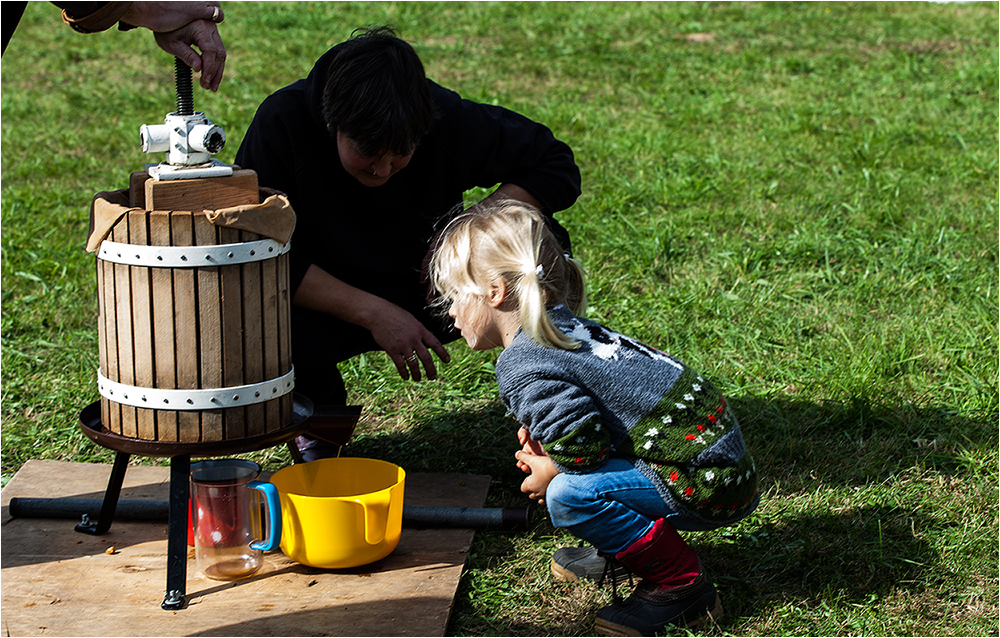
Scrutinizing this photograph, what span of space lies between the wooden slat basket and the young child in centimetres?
47

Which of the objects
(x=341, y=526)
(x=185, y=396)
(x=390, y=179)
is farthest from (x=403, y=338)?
(x=185, y=396)

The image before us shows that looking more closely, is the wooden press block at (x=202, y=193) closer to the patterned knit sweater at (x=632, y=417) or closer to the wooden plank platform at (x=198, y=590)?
the patterned knit sweater at (x=632, y=417)

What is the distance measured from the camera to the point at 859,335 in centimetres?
398

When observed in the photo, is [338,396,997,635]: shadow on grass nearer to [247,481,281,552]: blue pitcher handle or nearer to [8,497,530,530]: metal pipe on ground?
[8,497,530,530]: metal pipe on ground

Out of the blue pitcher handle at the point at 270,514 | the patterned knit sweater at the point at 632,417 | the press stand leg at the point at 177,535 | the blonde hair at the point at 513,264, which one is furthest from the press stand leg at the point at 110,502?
the patterned knit sweater at the point at 632,417

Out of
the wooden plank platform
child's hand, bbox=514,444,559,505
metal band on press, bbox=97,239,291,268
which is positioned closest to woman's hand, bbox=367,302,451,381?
the wooden plank platform

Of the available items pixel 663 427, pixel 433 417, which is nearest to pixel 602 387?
pixel 663 427

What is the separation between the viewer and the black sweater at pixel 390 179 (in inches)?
117

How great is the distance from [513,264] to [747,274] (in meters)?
2.56

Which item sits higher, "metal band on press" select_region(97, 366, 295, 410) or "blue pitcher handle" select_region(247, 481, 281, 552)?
"metal band on press" select_region(97, 366, 295, 410)

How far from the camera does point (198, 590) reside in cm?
255

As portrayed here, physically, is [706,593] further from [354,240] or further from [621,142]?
[621,142]

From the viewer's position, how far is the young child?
229 cm

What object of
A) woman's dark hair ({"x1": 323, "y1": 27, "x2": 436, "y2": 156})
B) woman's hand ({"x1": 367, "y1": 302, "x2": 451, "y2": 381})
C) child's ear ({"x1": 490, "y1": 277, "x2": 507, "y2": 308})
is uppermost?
woman's dark hair ({"x1": 323, "y1": 27, "x2": 436, "y2": 156})
